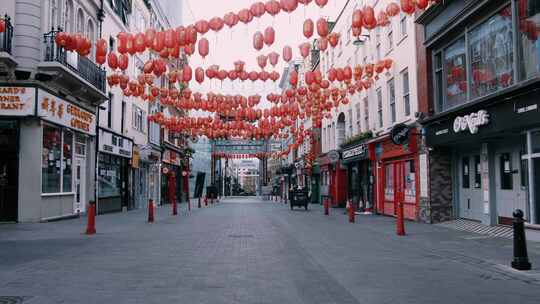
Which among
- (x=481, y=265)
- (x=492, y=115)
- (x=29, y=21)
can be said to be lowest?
(x=481, y=265)

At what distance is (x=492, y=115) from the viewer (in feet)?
44.7

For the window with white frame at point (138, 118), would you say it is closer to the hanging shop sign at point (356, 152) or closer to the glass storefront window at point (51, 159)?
the glass storefront window at point (51, 159)

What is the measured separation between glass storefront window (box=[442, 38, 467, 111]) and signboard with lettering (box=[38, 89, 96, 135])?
44.2 ft

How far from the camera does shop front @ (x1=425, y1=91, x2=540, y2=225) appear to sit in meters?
12.5

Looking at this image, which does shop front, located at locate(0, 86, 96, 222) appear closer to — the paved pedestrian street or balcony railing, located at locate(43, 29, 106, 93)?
balcony railing, located at locate(43, 29, 106, 93)

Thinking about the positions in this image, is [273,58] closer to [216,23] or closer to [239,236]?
[216,23]

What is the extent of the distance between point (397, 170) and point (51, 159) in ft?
45.5

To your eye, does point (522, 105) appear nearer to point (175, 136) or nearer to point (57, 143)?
point (57, 143)

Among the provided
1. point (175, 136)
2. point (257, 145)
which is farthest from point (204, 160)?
point (175, 136)

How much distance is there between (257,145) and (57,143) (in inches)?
2089

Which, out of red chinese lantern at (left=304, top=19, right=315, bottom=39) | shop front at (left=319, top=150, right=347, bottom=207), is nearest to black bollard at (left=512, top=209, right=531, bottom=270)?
red chinese lantern at (left=304, top=19, right=315, bottom=39)

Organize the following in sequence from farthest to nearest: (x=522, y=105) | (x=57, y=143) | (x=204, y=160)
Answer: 1. (x=204, y=160)
2. (x=57, y=143)
3. (x=522, y=105)

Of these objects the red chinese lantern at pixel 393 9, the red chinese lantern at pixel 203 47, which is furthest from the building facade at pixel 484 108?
the red chinese lantern at pixel 203 47

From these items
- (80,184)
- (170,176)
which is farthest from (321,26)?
(170,176)
